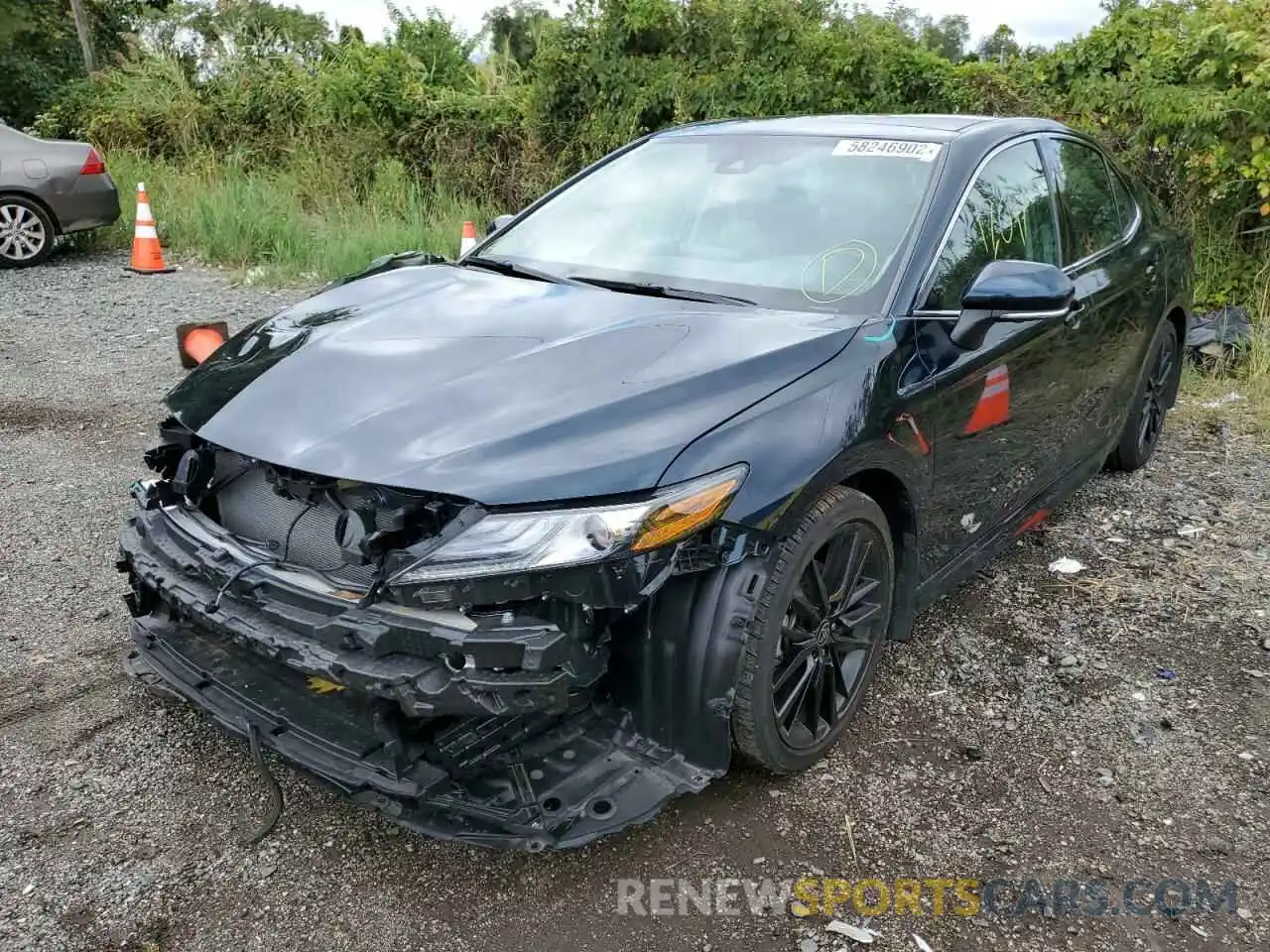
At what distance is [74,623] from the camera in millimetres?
3369

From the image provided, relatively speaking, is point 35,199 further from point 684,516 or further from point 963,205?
point 684,516

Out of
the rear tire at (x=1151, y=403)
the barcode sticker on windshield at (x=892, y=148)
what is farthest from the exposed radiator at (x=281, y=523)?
the rear tire at (x=1151, y=403)

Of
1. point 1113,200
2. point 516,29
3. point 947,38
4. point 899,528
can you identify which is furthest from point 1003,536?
point 516,29

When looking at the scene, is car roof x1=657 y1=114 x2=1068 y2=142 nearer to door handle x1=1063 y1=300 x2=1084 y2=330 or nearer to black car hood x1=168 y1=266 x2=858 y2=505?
door handle x1=1063 y1=300 x2=1084 y2=330

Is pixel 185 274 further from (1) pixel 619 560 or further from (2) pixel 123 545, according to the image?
(1) pixel 619 560

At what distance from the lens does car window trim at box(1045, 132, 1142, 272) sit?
3730 mm

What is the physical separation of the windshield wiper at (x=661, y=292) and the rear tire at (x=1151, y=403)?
2.43 metres

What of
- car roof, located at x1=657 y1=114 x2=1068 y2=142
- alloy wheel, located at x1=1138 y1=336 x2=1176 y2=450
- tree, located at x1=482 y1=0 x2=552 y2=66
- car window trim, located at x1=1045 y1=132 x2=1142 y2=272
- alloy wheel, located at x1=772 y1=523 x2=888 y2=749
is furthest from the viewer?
tree, located at x1=482 y1=0 x2=552 y2=66

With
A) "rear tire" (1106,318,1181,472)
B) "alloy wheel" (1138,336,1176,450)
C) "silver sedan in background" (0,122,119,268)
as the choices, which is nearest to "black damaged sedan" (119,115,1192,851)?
"rear tire" (1106,318,1181,472)

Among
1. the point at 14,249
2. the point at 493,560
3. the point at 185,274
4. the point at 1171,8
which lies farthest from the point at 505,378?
the point at 14,249

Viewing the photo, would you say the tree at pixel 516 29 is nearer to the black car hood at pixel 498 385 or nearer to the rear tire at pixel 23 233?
the rear tire at pixel 23 233

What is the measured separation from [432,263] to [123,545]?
151 cm

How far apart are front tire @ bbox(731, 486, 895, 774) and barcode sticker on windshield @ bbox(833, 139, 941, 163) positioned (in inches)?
47.6

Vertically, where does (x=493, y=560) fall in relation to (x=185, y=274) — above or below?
above
